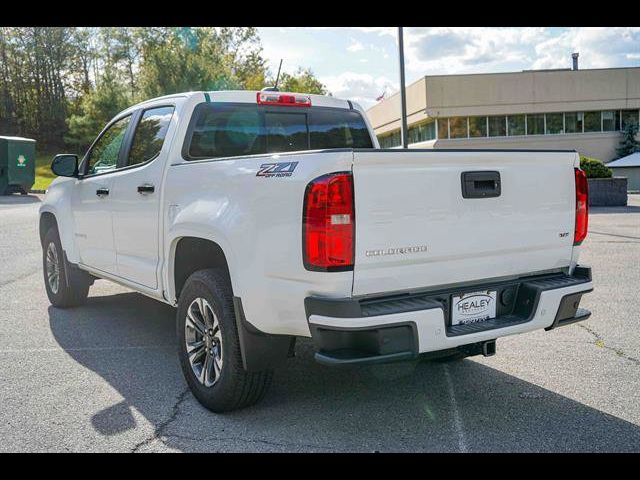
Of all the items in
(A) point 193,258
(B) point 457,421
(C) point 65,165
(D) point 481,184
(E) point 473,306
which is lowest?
(B) point 457,421

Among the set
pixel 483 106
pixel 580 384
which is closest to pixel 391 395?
pixel 580 384

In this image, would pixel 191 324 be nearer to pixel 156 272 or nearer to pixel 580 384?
pixel 156 272

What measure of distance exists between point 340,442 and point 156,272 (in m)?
1.91

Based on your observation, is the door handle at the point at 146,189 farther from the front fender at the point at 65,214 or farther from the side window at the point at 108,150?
the front fender at the point at 65,214

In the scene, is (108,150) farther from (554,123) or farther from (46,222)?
(554,123)

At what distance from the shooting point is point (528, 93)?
137 feet

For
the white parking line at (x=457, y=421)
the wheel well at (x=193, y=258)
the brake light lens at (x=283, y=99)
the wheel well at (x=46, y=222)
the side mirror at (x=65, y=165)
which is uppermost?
the brake light lens at (x=283, y=99)

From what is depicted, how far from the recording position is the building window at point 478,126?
139 feet

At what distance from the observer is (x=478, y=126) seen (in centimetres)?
4234

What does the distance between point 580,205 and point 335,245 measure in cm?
188

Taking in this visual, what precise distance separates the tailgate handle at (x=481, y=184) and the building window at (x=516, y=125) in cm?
4066

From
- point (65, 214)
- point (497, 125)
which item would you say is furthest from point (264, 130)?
point (497, 125)

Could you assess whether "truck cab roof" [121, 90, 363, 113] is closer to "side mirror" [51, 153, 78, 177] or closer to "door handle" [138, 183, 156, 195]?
"door handle" [138, 183, 156, 195]

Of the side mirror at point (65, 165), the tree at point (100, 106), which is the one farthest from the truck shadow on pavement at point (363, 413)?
the tree at point (100, 106)
